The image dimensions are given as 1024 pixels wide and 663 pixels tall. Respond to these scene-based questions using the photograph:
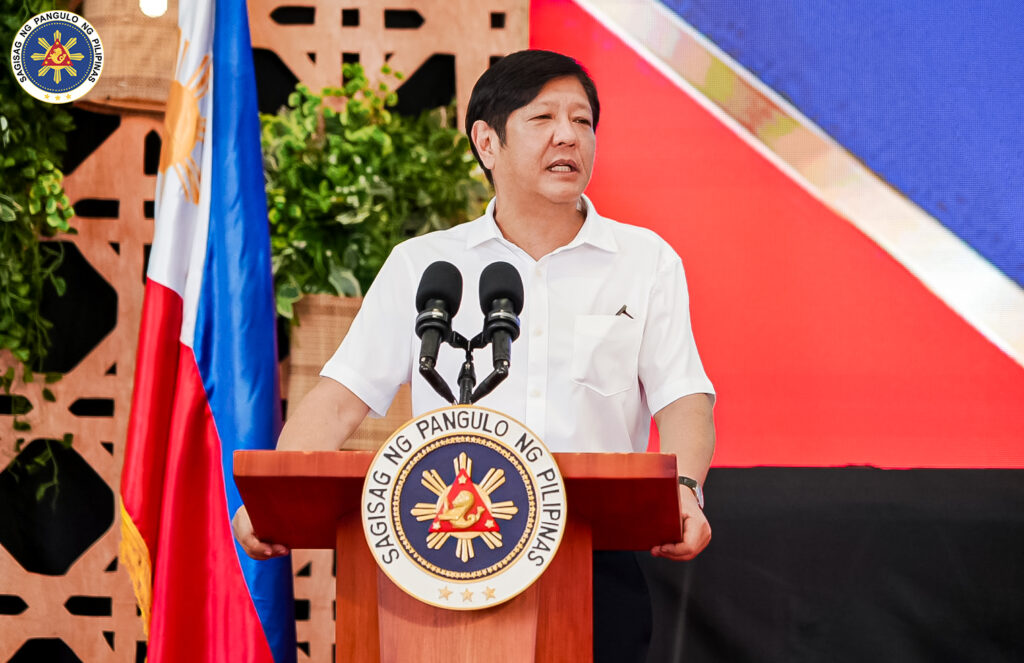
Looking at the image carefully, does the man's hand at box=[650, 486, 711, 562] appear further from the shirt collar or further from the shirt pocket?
the shirt collar

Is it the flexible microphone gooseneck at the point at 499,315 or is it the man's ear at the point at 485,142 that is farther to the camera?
the man's ear at the point at 485,142

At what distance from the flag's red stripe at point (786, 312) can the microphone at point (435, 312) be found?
1655mm

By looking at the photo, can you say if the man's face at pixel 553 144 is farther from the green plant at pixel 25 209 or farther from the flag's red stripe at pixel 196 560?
the green plant at pixel 25 209

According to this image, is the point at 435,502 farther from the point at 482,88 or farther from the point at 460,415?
the point at 482,88

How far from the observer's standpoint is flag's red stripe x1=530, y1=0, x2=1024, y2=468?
273cm

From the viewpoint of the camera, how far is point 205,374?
2516 millimetres

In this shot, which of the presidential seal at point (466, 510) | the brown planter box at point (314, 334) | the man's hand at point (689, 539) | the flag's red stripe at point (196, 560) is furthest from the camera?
the brown planter box at point (314, 334)

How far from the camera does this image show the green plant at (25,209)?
273 centimetres

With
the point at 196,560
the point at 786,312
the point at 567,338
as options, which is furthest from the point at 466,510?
the point at 786,312

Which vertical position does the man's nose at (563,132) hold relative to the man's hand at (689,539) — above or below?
above

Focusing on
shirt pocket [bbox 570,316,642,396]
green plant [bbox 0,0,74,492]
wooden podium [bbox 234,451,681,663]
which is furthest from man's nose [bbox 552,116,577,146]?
green plant [bbox 0,0,74,492]

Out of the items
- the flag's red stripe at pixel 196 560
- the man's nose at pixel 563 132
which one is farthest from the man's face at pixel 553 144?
the flag's red stripe at pixel 196 560

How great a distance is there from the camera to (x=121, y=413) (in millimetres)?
2893

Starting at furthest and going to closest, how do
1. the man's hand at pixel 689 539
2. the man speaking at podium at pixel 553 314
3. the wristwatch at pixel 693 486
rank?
1. the man speaking at podium at pixel 553 314
2. the wristwatch at pixel 693 486
3. the man's hand at pixel 689 539
